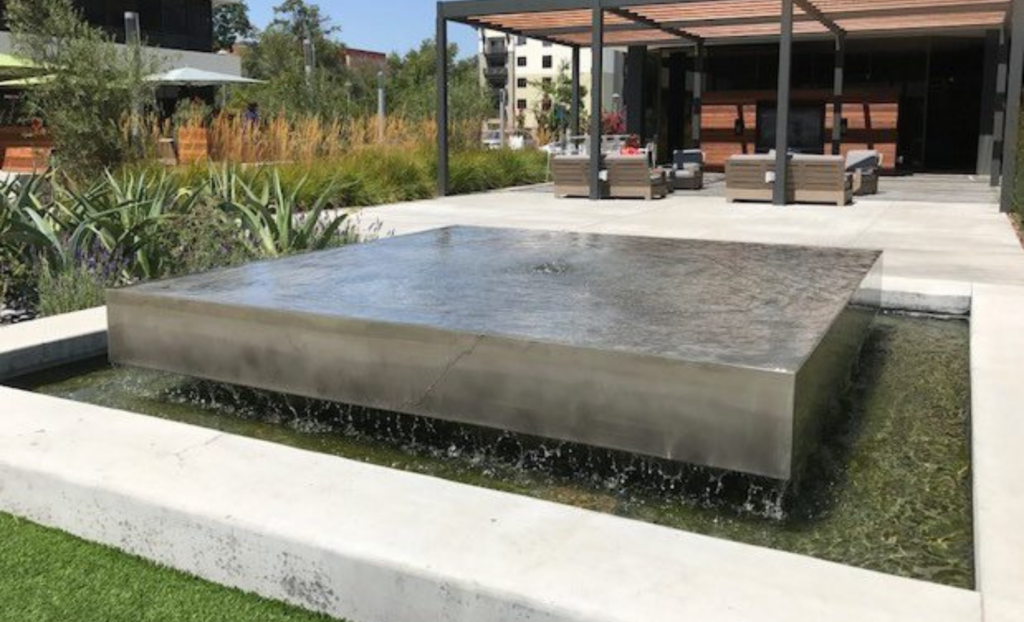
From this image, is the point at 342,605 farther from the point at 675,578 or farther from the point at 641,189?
the point at 641,189

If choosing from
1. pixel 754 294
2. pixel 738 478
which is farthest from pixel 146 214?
pixel 738 478

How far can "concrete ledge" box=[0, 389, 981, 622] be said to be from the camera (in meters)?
2.33

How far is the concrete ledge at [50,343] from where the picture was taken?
4895 millimetres

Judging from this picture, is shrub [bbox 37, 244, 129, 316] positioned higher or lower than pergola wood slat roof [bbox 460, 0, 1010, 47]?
lower

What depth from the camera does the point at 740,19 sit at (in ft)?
60.8

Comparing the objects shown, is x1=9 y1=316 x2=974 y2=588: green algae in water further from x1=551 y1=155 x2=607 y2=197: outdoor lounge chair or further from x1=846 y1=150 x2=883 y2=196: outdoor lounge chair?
x1=846 y1=150 x2=883 y2=196: outdoor lounge chair

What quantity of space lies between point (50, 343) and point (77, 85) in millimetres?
7143

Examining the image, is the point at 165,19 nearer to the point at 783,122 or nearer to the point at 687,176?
the point at 687,176

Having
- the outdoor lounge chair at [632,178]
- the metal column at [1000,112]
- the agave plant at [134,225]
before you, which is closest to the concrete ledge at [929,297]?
the agave plant at [134,225]

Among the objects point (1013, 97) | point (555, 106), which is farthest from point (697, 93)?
point (555, 106)

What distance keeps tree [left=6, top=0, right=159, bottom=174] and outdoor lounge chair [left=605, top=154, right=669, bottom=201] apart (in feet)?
24.1

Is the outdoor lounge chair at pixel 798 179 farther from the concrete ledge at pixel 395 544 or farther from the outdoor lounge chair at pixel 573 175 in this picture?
the concrete ledge at pixel 395 544

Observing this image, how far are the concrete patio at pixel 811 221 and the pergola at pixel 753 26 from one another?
0.94 meters

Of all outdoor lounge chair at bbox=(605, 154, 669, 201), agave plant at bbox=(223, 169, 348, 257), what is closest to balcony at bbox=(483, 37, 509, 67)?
outdoor lounge chair at bbox=(605, 154, 669, 201)
